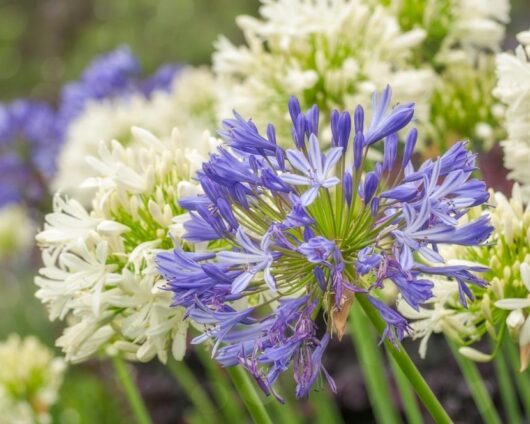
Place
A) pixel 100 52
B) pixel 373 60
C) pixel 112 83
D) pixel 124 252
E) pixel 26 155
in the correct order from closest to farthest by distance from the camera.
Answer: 1. pixel 124 252
2. pixel 373 60
3. pixel 112 83
4. pixel 26 155
5. pixel 100 52

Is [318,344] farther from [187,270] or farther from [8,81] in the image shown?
[8,81]

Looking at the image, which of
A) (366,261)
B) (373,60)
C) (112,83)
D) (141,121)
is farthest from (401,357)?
(112,83)

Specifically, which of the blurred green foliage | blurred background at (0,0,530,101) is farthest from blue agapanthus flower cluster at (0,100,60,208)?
the blurred green foliage

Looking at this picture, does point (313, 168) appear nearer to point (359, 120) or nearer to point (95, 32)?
point (359, 120)

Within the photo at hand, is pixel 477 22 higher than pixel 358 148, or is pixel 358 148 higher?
pixel 477 22

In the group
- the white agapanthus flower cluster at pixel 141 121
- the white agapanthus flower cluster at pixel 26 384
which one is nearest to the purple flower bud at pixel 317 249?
the white agapanthus flower cluster at pixel 26 384

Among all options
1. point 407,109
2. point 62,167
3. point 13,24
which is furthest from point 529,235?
point 13,24

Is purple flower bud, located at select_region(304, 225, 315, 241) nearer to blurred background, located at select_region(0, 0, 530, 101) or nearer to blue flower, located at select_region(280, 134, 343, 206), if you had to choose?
blue flower, located at select_region(280, 134, 343, 206)

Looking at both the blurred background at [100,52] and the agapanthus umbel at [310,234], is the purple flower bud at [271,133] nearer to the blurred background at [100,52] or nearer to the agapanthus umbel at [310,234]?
the agapanthus umbel at [310,234]
